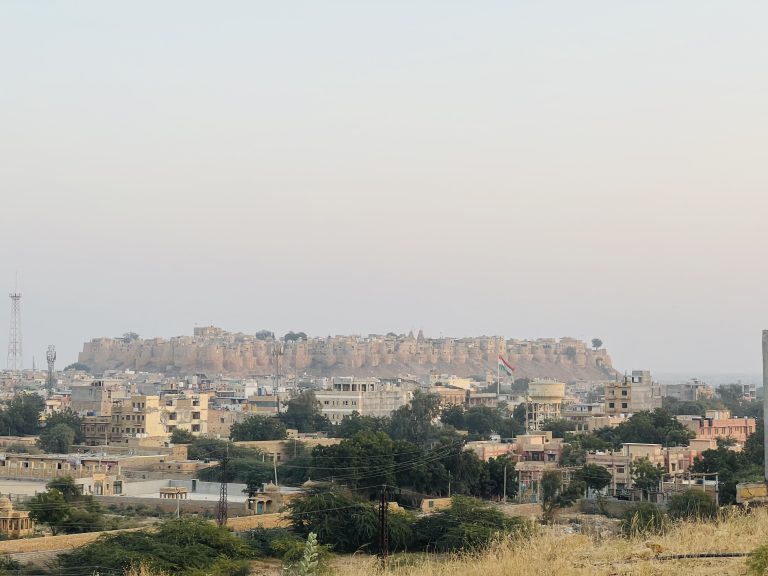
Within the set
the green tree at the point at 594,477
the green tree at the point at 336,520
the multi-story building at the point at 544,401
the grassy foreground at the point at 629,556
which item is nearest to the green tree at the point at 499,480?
the green tree at the point at 594,477

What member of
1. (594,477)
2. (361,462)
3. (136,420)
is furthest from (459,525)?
(136,420)

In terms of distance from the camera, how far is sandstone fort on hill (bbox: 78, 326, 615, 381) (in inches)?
5207

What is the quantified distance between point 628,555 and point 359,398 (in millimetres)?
56779

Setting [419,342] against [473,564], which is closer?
[473,564]

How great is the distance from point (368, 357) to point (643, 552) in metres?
126

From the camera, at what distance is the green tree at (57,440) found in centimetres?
4516

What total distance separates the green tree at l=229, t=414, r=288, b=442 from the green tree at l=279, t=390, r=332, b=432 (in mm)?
6418

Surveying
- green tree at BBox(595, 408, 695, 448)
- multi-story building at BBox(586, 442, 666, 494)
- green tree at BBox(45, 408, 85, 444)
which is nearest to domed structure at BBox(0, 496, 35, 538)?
multi-story building at BBox(586, 442, 666, 494)

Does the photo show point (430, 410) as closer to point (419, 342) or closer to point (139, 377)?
point (139, 377)

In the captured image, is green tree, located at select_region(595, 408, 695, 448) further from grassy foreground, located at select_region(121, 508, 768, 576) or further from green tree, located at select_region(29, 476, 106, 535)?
grassy foreground, located at select_region(121, 508, 768, 576)

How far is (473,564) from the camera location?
9.31 meters

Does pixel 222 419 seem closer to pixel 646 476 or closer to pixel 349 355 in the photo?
pixel 646 476

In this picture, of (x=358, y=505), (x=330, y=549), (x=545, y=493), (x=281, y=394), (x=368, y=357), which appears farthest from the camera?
(x=368, y=357)

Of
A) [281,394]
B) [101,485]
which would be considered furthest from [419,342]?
[101,485]
